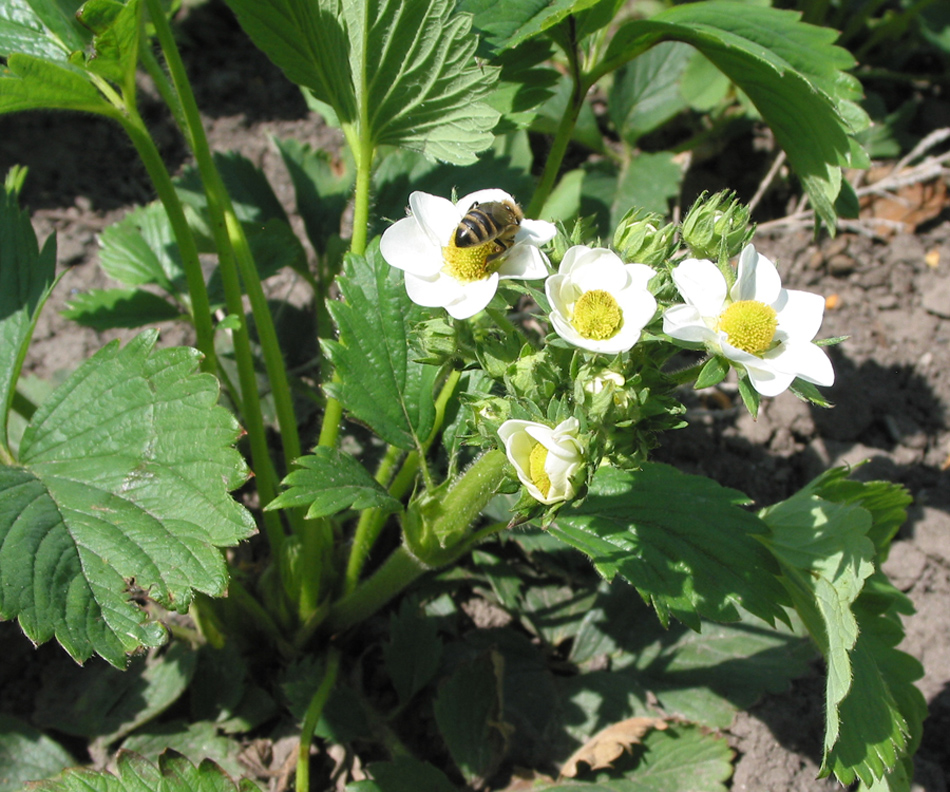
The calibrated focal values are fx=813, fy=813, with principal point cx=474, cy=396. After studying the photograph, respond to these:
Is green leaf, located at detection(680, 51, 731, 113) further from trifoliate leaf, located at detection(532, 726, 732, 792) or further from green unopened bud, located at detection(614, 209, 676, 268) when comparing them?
trifoliate leaf, located at detection(532, 726, 732, 792)

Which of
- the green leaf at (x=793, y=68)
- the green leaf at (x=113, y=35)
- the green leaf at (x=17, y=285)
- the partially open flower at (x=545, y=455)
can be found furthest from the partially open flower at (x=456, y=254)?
the green leaf at (x=17, y=285)

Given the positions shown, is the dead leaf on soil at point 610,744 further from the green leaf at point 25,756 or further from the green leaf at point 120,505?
the green leaf at point 25,756

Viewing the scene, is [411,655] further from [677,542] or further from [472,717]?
[677,542]

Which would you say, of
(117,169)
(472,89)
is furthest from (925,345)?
(117,169)

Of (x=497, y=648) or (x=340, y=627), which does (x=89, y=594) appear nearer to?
(x=340, y=627)

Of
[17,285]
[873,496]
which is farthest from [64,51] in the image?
[873,496]
